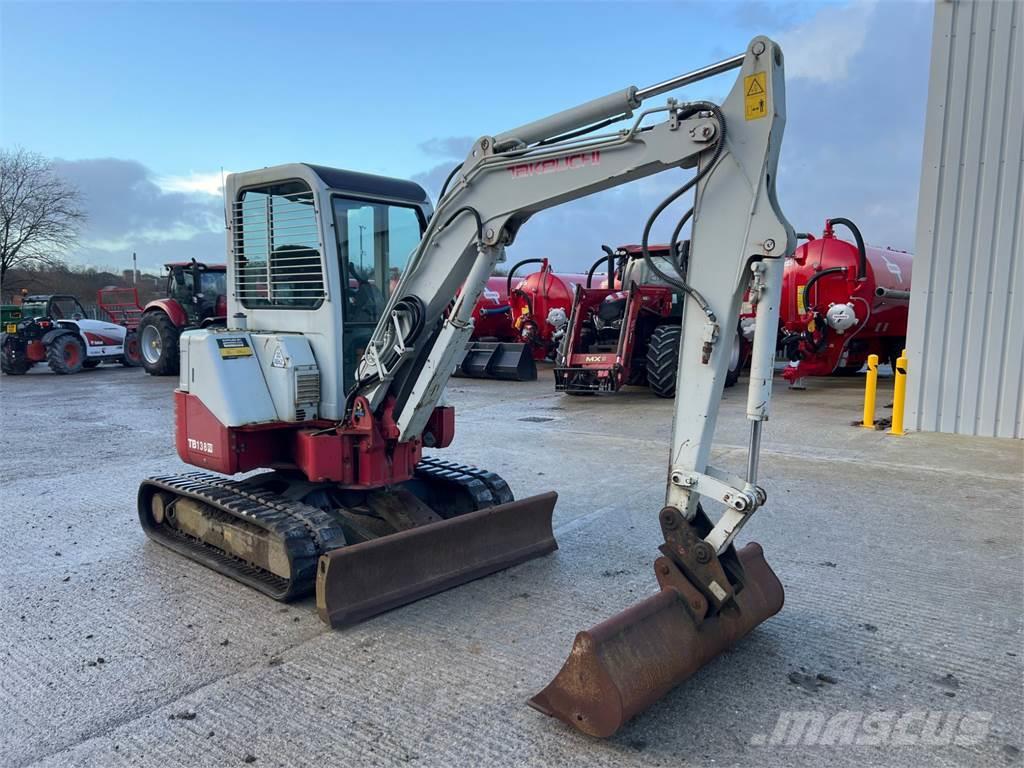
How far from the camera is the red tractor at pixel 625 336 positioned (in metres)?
11.9

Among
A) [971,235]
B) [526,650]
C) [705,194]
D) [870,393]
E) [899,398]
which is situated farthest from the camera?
[870,393]

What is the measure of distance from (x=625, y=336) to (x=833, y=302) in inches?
150

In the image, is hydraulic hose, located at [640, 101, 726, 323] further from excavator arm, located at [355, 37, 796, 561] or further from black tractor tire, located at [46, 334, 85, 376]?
black tractor tire, located at [46, 334, 85, 376]

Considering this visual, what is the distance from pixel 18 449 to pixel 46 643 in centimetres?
572

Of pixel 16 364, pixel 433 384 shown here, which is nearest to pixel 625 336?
pixel 433 384

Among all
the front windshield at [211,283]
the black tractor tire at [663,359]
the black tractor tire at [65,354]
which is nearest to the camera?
the black tractor tire at [663,359]

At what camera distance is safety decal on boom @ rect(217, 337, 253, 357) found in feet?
14.6

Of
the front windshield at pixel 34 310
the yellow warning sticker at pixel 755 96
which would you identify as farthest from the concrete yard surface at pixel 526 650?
the front windshield at pixel 34 310

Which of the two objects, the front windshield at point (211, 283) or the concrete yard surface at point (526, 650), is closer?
Result: the concrete yard surface at point (526, 650)

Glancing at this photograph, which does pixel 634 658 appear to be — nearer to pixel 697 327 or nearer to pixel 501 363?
pixel 697 327

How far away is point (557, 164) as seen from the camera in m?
3.70

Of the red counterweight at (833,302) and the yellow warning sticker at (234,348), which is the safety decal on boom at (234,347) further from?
the red counterweight at (833,302)

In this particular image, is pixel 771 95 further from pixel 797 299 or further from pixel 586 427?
pixel 797 299

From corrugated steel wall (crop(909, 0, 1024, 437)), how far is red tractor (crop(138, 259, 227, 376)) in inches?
531
